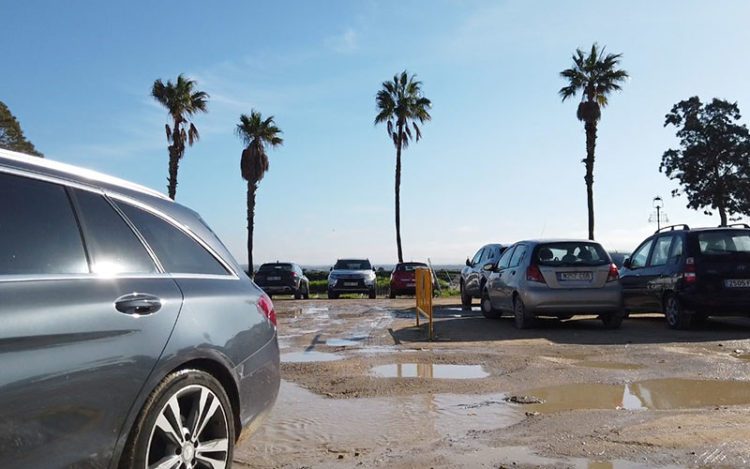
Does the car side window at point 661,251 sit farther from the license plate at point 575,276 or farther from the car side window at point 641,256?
the license plate at point 575,276

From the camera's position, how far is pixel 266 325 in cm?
413

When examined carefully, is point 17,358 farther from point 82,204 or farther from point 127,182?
point 127,182

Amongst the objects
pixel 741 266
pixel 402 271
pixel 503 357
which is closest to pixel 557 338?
pixel 503 357

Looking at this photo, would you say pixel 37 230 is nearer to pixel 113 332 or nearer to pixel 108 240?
pixel 108 240

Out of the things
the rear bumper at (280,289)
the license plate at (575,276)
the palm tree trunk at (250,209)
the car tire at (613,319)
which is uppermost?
the palm tree trunk at (250,209)

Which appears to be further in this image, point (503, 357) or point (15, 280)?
point (503, 357)

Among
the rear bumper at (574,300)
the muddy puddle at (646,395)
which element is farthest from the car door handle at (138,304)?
the rear bumper at (574,300)

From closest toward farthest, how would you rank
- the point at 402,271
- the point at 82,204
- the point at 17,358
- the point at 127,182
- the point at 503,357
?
the point at 17,358
the point at 82,204
the point at 127,182
the point at 503,357
the point at 402,271

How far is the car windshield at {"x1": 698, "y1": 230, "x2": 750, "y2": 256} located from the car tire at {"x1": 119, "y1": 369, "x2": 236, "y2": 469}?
31.5 feet

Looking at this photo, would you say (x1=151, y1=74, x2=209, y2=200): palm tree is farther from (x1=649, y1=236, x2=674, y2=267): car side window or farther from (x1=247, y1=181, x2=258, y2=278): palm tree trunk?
(x1=649, y1=236, x2=674, y2=267): car side window

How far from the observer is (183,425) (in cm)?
327

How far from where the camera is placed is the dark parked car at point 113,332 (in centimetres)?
259

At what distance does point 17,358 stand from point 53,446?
0.37m

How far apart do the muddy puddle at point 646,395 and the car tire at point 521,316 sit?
458cm
